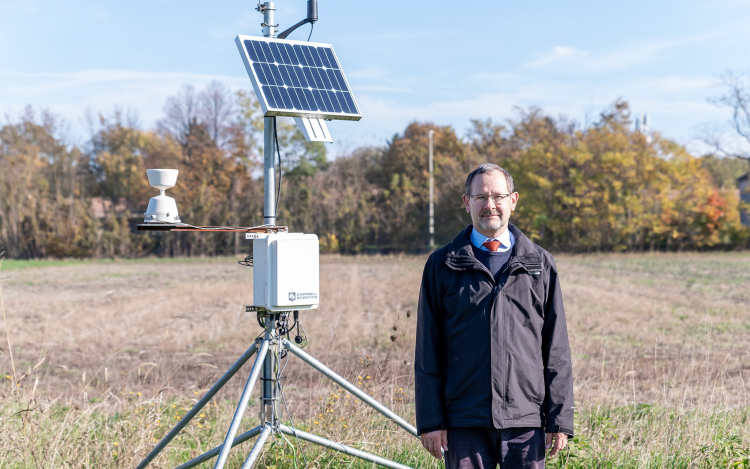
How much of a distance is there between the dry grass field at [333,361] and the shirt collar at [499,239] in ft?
4.90

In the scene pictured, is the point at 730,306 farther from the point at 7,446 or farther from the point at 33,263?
the point at 33,263

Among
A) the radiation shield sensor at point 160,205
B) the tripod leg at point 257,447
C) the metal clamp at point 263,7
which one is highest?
the metal clamp at point 263,7

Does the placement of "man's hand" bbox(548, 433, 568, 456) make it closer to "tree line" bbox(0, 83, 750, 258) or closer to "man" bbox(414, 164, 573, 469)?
"man" bbox(414, 164, 573, 469)

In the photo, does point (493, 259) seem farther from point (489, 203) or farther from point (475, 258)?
point (489, 203)

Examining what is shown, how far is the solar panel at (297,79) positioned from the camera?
381cm

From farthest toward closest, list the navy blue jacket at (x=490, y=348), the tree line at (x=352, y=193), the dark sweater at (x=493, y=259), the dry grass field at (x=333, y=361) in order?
the tree line at (x=352, y=193) < the dry grass field at (x=333, y=361) < the dark sweater at (x=493, y=259) < the navy blue jacket at (x=490, y=348)

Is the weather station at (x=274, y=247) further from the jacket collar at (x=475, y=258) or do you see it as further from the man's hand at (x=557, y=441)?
the man's hand at (x=557, y=441)

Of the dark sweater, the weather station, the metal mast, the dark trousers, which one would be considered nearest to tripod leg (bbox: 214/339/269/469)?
the weather station

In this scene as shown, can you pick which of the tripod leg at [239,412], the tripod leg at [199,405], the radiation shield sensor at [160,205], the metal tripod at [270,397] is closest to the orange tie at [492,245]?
the metal tripod at [270,397]

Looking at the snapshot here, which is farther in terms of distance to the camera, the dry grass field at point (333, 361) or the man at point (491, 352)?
the dry grass field at point (333, 361)

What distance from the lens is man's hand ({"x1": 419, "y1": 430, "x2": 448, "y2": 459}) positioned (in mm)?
3059

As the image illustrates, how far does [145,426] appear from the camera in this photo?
4.56m

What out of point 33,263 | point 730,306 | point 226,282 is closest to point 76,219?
point 33,263

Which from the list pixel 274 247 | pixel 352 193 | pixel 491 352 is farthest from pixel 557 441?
pixel 352 193
